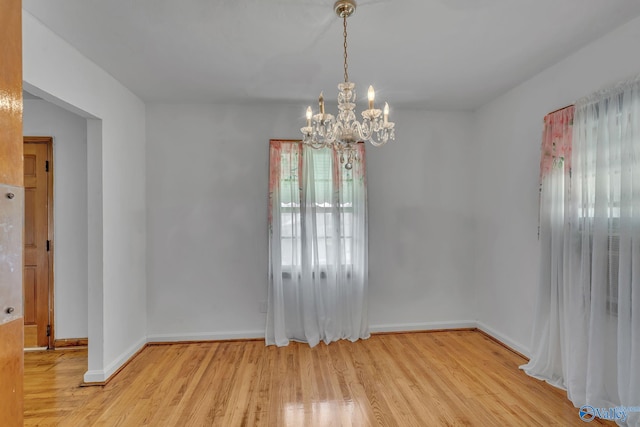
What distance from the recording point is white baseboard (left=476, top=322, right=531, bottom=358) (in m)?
2.92

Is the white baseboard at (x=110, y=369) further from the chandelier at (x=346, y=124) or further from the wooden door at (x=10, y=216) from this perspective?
the chandelier at (x=346, y=124)

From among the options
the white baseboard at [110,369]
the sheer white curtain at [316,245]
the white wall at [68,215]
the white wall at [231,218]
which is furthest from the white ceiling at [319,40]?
the white baseboard at [110,369]

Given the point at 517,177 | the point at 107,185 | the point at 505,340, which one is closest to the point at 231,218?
the point at 107,185

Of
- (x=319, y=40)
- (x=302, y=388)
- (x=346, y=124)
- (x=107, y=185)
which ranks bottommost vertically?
(x=302, y=388)

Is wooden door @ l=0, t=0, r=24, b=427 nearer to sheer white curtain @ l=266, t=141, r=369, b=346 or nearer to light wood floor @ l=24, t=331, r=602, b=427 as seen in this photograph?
light wood floor @ l=24, t=331, r=602, b=427

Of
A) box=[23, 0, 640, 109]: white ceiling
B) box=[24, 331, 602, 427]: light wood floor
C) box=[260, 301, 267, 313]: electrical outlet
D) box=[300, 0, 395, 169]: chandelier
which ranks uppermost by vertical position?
box=[23, 0, 640, 109]: white ceiling

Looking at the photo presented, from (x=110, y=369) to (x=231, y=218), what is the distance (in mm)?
1718

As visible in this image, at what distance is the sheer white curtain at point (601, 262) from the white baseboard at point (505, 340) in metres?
0.45

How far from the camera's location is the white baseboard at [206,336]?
131 inches

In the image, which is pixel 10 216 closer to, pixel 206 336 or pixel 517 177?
pixel 206 336

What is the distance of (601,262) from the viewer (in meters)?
2.08

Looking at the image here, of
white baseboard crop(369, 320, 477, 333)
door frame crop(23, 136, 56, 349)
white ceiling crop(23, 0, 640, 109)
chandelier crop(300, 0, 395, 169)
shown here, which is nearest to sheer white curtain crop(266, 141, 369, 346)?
white baseboard crop(369, 320, 477, 333)

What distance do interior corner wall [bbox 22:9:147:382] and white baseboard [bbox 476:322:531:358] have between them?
12.4 feet

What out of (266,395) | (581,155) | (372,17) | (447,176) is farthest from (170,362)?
(581,155)
